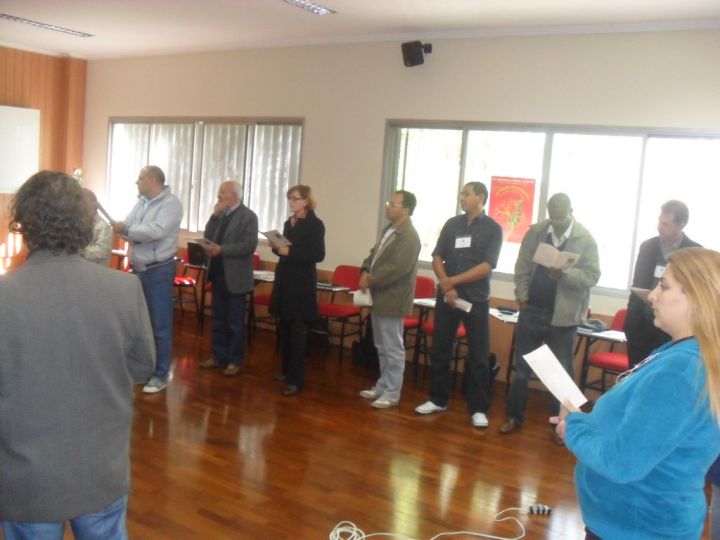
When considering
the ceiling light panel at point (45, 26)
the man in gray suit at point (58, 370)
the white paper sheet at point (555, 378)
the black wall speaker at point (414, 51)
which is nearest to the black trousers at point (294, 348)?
the black wall speaker at point (414, 51)

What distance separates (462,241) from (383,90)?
2.47 m

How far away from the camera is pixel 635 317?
4.23 meters

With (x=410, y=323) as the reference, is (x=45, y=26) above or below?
above

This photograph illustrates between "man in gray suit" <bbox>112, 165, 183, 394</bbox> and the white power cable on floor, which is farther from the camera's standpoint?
"man in gray suit" <bbox>112, 165, 183, 394</bbox>

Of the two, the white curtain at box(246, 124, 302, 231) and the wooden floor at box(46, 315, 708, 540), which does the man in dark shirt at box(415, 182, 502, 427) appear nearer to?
the wooden floor at box(46, 315, 708, 540)

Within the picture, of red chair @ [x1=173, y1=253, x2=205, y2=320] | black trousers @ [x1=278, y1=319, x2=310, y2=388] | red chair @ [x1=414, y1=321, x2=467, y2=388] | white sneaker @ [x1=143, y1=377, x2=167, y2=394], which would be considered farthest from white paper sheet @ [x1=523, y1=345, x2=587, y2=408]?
red chair @ [x1=173, y1=253, x2=205, y2=320]

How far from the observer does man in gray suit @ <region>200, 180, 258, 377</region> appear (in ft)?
16.9

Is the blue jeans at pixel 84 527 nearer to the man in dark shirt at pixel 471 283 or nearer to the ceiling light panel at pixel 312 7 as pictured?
the man in dark shirt at pixel 471 283

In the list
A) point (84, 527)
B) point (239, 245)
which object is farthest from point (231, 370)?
point (84, 527)

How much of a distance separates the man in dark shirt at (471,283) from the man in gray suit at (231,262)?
4.85ft

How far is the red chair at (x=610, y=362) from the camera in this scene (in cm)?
482

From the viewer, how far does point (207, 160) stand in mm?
7906

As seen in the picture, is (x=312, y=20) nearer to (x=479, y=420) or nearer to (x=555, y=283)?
(x=555, y=283)

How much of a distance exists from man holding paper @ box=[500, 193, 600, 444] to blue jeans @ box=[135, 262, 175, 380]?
7.59 feet
